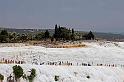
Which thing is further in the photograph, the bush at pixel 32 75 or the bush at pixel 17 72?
the bush at pixel 32 75

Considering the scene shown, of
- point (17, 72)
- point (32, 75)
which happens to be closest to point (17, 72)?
point (17, 72)

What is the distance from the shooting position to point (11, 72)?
47906mm

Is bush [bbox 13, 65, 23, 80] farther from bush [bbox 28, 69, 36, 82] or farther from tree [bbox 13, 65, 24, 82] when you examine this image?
bush [bbox 28, 69, 36, 82]

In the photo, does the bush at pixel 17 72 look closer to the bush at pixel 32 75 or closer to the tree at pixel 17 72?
the tree at pixel 17 72

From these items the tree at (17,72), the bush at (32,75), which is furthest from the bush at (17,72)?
the bush at (32,75)

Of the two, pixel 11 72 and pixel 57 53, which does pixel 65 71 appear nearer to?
pixel 11 72

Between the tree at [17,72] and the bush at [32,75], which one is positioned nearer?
the tree at [17,72]

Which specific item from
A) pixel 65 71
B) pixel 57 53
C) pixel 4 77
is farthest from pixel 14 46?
pixel 4 77

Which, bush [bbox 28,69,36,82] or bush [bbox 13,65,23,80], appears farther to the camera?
bush [bbox 28,69,36,82]

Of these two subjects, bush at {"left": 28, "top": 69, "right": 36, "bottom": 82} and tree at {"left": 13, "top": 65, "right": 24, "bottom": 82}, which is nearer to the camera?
tree at {"left": 13, "top": 65, "right": 24, "bottom": 82}

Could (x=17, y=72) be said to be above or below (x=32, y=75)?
above

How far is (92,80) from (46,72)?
6.49 meters

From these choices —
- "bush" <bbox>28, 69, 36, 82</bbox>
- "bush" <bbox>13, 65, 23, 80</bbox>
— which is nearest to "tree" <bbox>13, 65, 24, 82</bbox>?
"bush" <bbox>13, 65, 23, 80</bbox>

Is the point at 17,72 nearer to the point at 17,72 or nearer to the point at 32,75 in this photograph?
the point at 17,72
